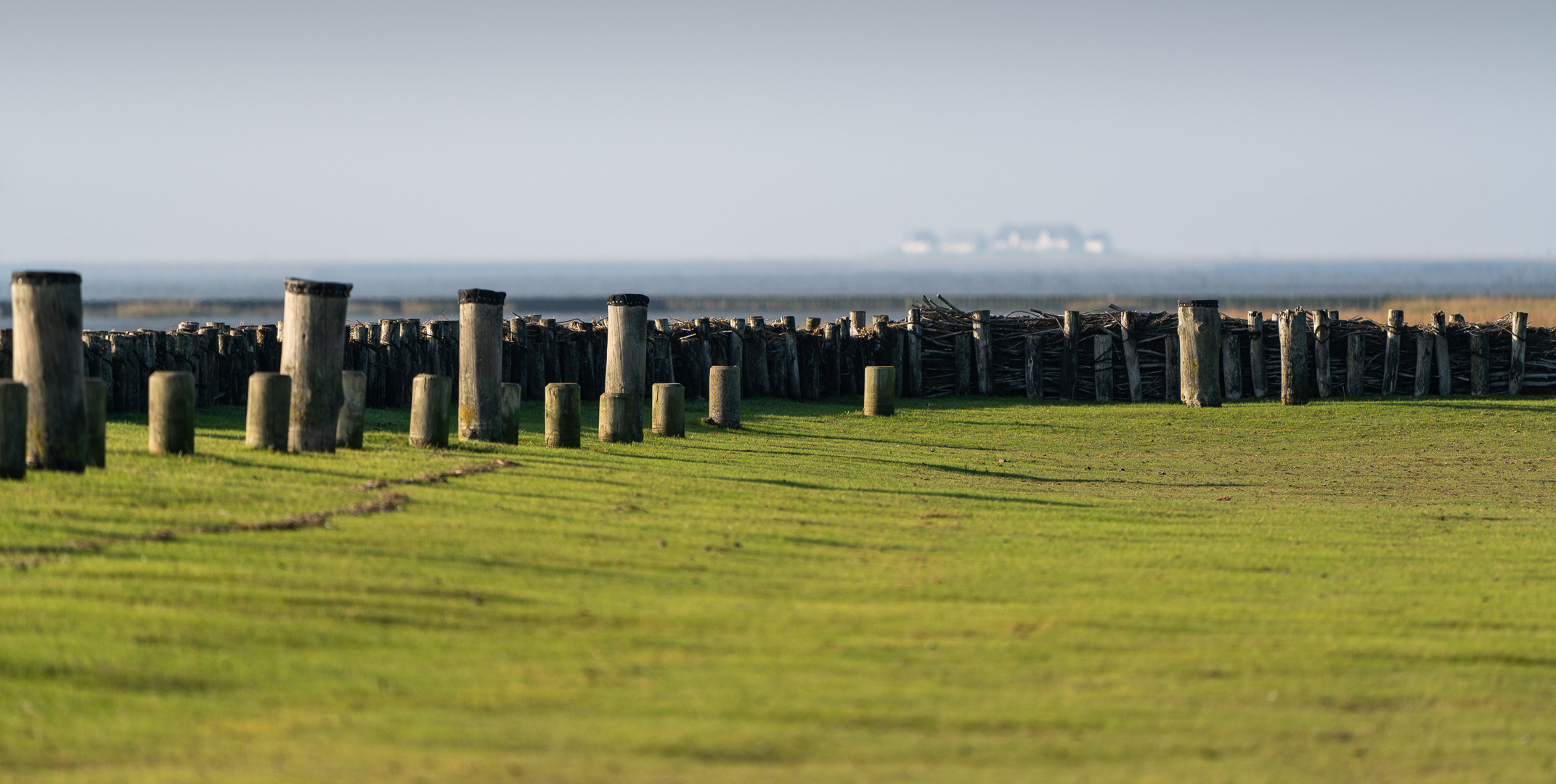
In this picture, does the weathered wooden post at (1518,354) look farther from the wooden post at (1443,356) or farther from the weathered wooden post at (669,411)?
the weathered wooden post at (669,411)

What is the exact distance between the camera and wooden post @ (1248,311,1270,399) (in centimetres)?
2027

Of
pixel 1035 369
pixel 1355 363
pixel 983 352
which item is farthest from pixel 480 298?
pixel 1355 363

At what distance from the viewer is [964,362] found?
2097 cm

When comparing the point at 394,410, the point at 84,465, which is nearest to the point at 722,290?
the point at 394,410

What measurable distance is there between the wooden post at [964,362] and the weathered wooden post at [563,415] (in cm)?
900

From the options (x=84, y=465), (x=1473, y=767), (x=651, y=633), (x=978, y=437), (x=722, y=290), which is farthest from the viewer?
(x=722, y=290)

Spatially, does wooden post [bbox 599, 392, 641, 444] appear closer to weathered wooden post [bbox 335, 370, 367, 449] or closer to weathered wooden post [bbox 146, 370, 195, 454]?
weathered wooden post [bbox 335, 370, 367, 449]

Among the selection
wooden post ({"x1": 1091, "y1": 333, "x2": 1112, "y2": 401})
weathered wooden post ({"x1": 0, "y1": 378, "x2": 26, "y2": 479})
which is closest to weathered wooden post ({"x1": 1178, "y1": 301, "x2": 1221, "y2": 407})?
wooden post ({"x1": 1091, "y1": 333, "x2": 1112, "y2": 401})

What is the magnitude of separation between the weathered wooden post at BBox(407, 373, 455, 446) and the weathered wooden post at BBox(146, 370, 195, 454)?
232cm

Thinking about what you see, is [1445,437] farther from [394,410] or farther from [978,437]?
[394,410]

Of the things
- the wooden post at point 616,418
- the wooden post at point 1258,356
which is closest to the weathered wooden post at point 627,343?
the wooden post at point 616,418

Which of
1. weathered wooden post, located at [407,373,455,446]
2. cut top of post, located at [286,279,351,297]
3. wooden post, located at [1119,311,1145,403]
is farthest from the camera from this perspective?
wooden post, located at [1119,311,1145,403]

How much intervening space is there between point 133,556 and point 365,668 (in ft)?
6.74

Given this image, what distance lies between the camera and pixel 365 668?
18.6ft
